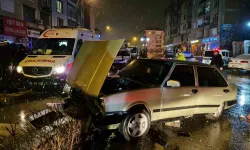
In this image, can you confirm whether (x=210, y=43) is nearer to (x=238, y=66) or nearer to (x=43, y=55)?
(x=238, y=66)

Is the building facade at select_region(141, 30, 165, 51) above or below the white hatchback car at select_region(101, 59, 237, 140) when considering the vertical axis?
above

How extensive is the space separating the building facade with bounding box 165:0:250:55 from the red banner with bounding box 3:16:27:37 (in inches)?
678

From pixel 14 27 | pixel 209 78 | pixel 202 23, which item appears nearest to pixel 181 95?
pixel 209 78

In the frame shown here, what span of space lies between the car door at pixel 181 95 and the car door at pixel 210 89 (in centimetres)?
23

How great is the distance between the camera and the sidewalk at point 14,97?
23.2ft

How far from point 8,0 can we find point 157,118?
20.4m

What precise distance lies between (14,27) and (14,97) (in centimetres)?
1462

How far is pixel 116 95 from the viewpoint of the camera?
4.02m

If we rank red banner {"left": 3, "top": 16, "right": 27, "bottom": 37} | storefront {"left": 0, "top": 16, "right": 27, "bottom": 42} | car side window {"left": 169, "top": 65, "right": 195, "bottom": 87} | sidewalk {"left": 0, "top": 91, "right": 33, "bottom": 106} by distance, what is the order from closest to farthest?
1. car side window {"left": 169, "top": 65, "right": 195, "bottom": 87}
2. sidewalk {"left": 0, "top": 91, "right": 33, "bottom": 106}
3. storefront {"left": 0, "top": 16, "right": 27, "bottom": 42}
4. red banner {"left": 3, "top": 16, "right": 27, "bottom": 37}

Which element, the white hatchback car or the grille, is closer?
the white hatchback car

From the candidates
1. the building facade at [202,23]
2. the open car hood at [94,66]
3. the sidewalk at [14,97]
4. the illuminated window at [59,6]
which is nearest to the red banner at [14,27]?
the illuminated window at [59,6]

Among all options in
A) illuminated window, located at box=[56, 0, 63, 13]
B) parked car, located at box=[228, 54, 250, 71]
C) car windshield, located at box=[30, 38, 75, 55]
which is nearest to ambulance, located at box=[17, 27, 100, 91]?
car windshield, located at box=[30, 38, 75, 55]

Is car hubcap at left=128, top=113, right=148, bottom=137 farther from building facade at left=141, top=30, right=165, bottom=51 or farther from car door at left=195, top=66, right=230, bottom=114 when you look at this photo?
building facade at left=141, top=30, right=165, bottom=51

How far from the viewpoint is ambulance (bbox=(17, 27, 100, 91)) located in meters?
7.87
